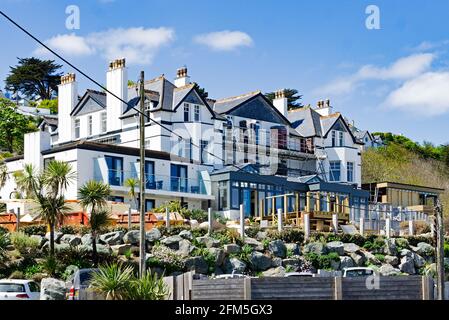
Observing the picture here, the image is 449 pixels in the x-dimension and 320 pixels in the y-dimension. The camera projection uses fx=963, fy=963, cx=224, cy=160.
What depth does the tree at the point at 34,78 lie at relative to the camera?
78.7 m

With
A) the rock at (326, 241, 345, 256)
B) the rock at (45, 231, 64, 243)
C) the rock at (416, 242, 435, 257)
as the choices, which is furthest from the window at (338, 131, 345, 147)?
the rock at (45, 231, 64, 243)

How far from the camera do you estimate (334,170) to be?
223ft

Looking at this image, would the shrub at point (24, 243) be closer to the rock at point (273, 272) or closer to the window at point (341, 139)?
the rock at point (273, 272)

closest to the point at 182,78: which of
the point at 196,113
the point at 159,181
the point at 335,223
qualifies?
the point at 196,113

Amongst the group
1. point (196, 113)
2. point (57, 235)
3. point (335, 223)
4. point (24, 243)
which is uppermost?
point (196, 113)

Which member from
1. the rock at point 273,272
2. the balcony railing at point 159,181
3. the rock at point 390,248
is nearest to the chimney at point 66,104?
the balcony railing at point 159,181

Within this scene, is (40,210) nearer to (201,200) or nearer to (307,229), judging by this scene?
(307,229)

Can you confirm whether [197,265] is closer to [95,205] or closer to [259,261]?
[259,261]

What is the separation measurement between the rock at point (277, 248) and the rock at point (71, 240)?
912 centimetres

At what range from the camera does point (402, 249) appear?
49938 millimetres

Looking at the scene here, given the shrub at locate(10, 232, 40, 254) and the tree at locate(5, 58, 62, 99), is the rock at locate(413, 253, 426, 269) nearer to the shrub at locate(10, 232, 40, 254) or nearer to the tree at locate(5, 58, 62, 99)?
the shrub at locate(10, 232, 40, 254)

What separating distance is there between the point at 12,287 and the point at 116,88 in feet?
105

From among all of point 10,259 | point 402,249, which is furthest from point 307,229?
point 10,259
